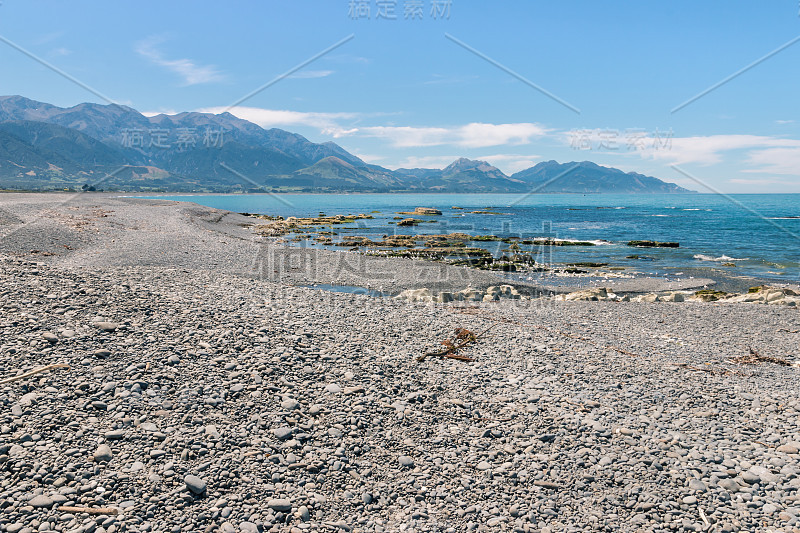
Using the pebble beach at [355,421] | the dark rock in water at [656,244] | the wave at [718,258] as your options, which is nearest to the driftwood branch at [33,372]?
the pebble beach at [355,421]

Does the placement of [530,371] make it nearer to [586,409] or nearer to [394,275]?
[586,409]

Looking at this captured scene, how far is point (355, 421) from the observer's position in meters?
7.56

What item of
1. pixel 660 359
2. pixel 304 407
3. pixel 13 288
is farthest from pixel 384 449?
pixel 13 288

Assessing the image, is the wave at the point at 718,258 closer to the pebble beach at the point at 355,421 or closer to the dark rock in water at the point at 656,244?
the dark rock in water at the point at 656,244

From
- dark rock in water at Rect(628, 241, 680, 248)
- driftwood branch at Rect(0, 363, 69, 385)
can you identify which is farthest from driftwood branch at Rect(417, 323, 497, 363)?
dark rock in water at Rect(628, 241, 680, 248)

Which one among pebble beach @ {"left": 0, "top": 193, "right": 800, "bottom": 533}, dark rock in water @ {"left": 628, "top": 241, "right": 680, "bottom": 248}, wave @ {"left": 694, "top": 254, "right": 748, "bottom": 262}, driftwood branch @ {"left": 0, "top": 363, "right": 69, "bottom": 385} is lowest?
pebble beach @ {"left": 0, "top": 193, "right": 800, "bottom": 533}

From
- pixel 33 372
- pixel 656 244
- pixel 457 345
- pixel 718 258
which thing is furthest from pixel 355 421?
pixel 656 244

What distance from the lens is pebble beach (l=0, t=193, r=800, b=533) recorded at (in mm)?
5707

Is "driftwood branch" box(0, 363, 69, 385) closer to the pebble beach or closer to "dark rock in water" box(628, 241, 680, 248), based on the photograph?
the pebble beach

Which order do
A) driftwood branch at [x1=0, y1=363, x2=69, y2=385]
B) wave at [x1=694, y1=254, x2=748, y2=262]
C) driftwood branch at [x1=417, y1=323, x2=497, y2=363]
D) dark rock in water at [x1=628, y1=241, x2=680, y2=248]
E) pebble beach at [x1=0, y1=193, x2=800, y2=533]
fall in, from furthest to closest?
dark rock in water at [x1=628, y1=241, x2=680, y2=248], wave at [x1=694, y1=254, x2=748, y2=262], driftwood branch at [x1=417, y1=323, x2=497, y2=363], driftwood branch at [x1=0, y1=363, x2=69, y2=385], pebble beach at [x1=0, y1=193, x2=800, y2=533]

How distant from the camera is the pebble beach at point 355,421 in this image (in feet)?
18.7

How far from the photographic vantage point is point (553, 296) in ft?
73.3

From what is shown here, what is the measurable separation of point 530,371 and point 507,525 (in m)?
4.82

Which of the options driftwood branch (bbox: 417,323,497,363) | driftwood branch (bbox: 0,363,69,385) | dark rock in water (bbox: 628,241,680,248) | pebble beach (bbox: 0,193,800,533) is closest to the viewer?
pebble beach (bbox: 0,193,800,533)
